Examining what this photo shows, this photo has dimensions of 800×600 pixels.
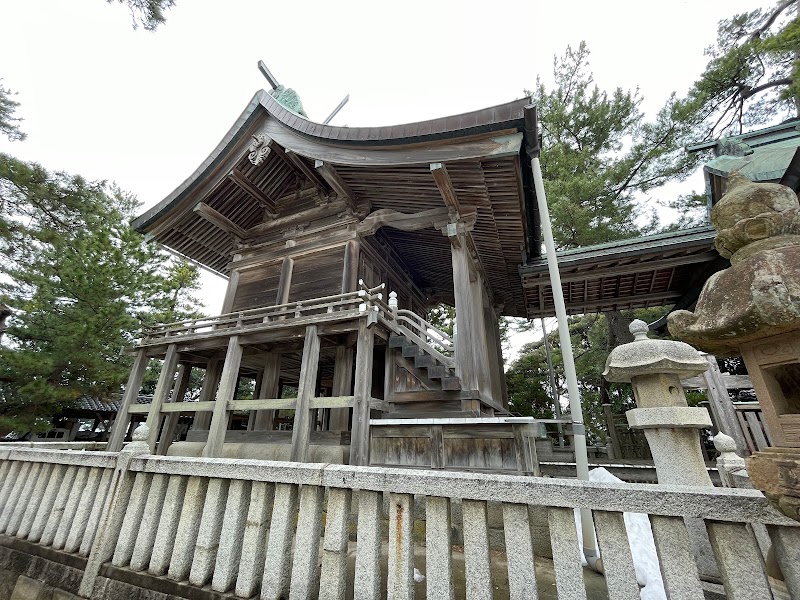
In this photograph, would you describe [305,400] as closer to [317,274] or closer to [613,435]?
[317,274]

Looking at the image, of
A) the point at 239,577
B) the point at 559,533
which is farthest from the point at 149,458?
the point at 559,533

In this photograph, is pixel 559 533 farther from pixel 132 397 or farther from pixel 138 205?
pixel 138 205

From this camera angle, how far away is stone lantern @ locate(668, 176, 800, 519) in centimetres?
147

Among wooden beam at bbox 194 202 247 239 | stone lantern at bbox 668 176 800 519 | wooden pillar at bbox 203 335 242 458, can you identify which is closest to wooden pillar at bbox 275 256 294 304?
wooden pillar at bbox 203 335 242 458

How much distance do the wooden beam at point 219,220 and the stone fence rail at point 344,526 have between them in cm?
788

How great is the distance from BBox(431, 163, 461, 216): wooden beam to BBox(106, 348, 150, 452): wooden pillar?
8.82 m

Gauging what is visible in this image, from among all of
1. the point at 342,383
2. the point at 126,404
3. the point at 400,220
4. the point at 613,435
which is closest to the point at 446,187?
the point at 400,220

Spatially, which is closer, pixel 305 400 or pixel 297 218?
pixel 305 400

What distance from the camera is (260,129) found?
9.27 metres

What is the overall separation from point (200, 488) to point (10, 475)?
3.37m

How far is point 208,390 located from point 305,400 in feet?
15.4

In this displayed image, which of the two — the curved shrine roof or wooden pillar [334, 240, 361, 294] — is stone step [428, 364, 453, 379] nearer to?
wooden pillar [334, 240, 361, 294]

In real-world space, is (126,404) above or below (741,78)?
below

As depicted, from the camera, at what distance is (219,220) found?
33.7 ft
